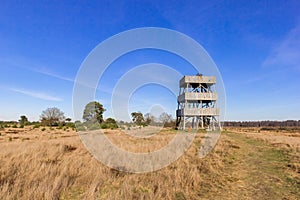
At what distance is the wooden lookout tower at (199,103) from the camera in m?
26.4

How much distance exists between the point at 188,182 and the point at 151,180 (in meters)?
1.07

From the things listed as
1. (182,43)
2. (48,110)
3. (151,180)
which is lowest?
(151,180)

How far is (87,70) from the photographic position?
1288 cm

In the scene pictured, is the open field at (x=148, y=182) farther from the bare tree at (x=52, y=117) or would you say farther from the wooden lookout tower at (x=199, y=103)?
the bare tree at (x=52, y=117)

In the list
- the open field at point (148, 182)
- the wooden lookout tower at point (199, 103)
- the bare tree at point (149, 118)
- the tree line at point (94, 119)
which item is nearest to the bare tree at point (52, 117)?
the tree line at point (94, 119)

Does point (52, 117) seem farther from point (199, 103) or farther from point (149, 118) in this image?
point (199, 103)

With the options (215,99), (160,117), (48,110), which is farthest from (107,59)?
(48,110)

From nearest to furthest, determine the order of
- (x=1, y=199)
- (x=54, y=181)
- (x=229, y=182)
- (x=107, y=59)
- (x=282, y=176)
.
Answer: (x=1, y=199)
(x=54, y=181)
(x=229, y=182)
(x=282, y=176)
(x=107, y=59)

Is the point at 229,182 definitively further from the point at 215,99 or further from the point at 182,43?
the point at 215,99

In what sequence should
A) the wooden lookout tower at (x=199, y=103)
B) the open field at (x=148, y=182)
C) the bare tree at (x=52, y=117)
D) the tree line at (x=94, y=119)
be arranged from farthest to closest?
the bare tree at (x=52, y=117) < the tree line at (x=94, y=119) < the wooden lookout tower at (x=199, y=103) < the open field at (x=148, y=182)

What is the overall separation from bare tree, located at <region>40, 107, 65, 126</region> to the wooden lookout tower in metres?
41.0

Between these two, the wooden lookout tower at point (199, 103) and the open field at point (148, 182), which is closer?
the open field at point (148, 182)

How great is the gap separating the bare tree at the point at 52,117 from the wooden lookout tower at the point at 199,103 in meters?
41.0

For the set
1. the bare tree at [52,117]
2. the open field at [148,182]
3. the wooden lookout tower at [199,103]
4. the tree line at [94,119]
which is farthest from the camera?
the bare tree at [52,117]
